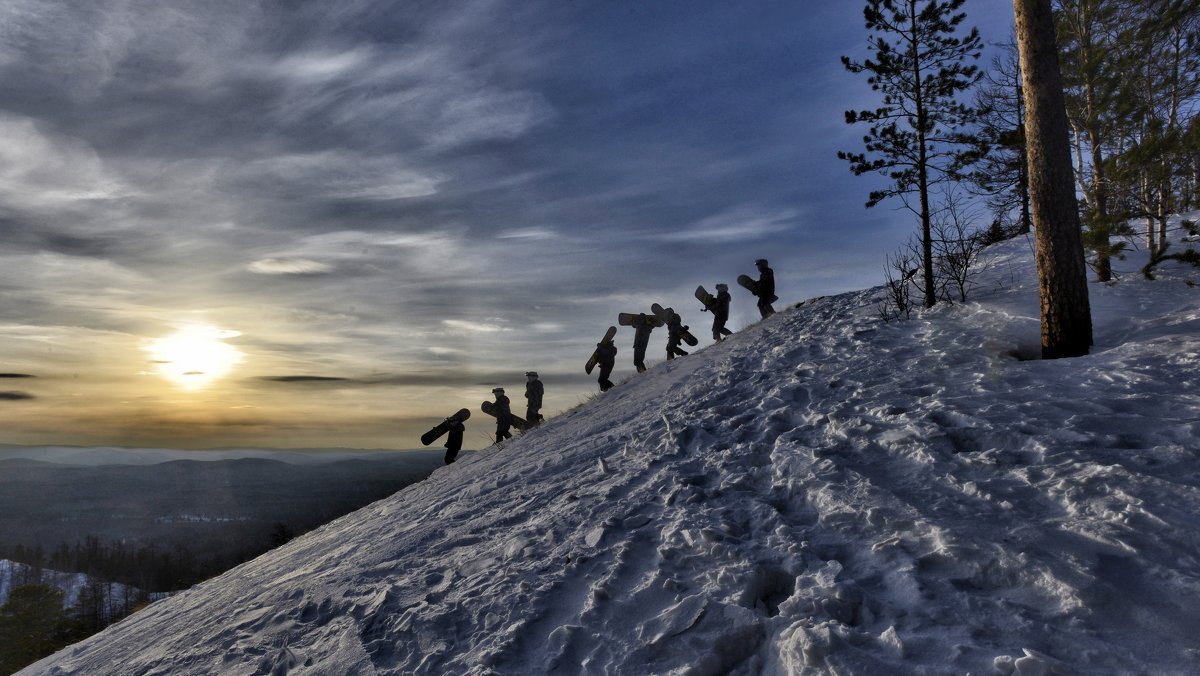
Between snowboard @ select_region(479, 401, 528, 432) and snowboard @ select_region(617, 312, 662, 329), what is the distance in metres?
4.57

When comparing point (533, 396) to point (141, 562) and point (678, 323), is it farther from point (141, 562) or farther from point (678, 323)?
point (141, 562)

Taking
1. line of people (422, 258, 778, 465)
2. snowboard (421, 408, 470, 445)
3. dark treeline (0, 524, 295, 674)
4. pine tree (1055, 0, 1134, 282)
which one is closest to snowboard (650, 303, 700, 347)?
line of people (422, 258, 778, 465)

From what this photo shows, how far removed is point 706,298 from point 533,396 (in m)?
6.19

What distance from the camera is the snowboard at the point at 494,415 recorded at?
1845 centimetres

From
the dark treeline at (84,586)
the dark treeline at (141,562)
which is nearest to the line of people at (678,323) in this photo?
the dark treeline at (84,586)

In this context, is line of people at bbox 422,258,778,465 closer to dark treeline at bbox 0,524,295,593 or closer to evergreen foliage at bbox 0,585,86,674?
evergreen foliage at bbox 0,585,86,674

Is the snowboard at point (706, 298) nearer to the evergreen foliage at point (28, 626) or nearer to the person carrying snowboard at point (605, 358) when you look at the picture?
the person carrying snowboard at point (605, 358)

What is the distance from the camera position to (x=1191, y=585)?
3631 millimetres

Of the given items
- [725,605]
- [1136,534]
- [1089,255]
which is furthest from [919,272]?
[725,605]

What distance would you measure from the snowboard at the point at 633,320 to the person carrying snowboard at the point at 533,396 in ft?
10.7

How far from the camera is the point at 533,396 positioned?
19.3 m

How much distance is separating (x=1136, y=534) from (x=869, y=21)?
13.7 metres

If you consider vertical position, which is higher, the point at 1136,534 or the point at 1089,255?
the point at 1089,255

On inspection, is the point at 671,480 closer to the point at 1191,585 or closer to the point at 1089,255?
the point at 1191,585
